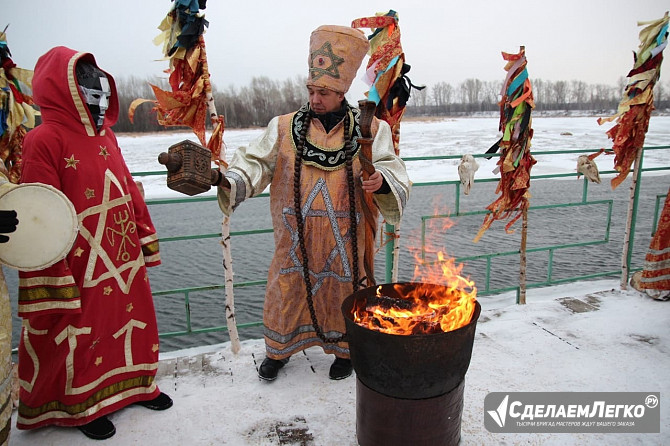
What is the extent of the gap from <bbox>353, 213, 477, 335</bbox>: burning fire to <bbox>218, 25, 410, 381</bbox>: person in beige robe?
395 millimetres

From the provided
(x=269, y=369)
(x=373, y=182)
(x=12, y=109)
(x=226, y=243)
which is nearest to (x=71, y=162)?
(x=12, y=109)

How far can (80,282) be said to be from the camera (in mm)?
2295

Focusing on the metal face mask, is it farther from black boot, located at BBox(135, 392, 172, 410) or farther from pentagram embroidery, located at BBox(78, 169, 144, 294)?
black boot, located at BBox(135, 392, 172, 410)

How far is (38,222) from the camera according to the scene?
184 centimetres

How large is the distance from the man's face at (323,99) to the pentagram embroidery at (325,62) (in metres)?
0.08

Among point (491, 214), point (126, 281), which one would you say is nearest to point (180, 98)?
point (126, 281)

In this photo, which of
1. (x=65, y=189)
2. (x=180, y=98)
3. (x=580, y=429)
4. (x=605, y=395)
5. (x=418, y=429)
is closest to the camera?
(x=418, y=429)

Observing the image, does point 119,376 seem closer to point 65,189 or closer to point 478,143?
point 65,189

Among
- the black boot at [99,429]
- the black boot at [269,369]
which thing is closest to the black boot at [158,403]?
the black boot at [99,429]

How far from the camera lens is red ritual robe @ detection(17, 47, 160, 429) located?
2.14 metres

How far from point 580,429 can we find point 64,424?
2821mm

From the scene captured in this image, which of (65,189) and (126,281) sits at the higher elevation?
(65,189)

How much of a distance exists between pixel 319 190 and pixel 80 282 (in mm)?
1376

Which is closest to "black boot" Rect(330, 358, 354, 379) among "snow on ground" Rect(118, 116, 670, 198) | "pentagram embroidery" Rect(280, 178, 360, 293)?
"pentagram embroidery" Rect(280, 178, 360, 293)
